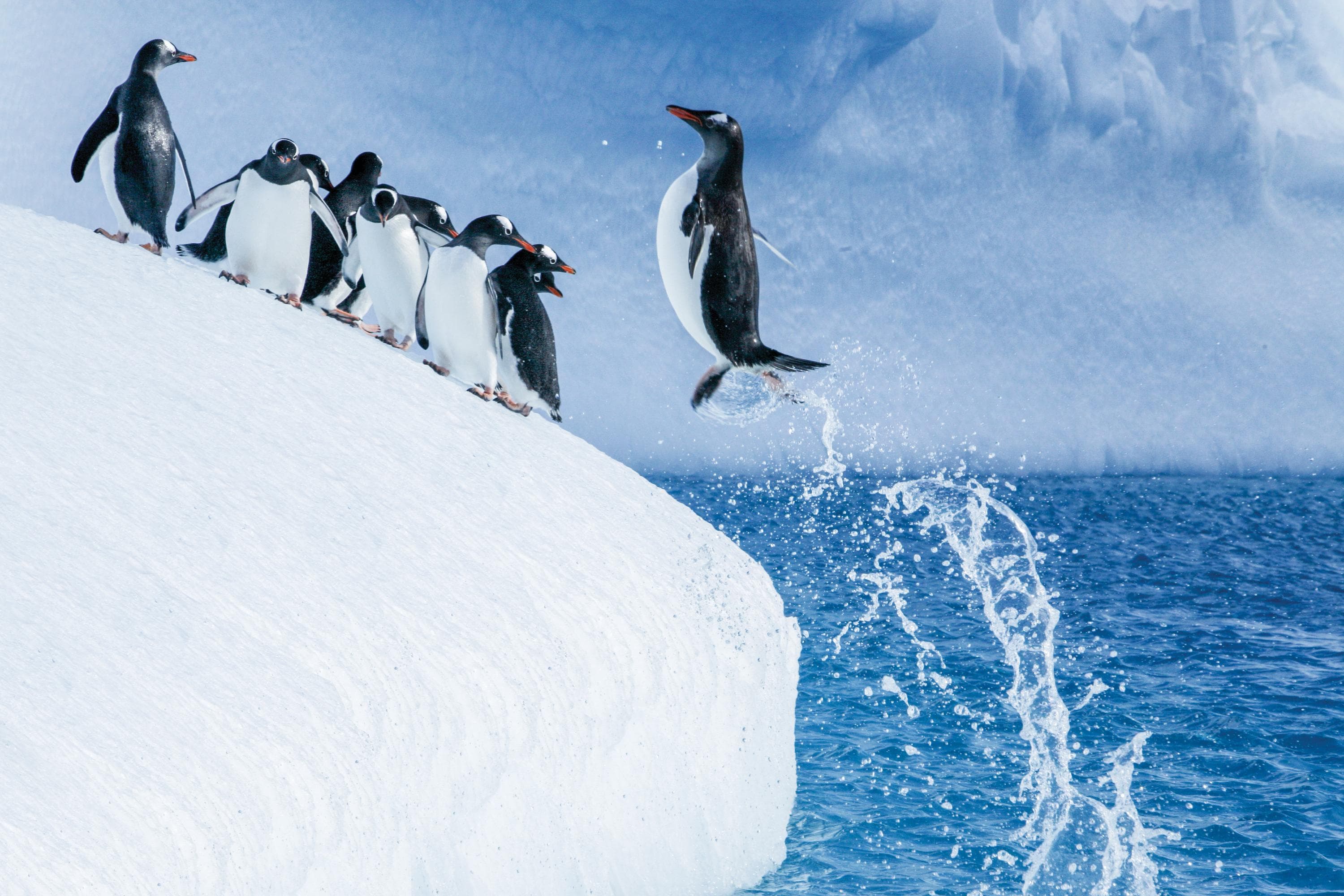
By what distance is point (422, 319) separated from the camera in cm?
421

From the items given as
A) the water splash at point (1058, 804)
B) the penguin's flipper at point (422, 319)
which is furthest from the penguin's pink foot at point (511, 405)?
the water splash at point (1058, 804)

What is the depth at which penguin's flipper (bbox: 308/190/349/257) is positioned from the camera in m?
4.45

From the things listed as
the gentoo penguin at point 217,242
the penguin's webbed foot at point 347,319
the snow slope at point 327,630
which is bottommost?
the snow slope at point 327,630

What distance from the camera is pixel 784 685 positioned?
423cm

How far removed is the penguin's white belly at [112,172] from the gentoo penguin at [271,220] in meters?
0.30

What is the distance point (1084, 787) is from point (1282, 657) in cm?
531

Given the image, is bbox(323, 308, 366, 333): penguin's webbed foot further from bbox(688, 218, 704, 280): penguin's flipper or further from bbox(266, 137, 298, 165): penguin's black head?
bbox(688, 218, 704, 280): penguin's flipper

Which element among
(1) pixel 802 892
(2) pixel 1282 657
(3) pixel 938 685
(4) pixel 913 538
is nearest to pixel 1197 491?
(4) pixel 913 538

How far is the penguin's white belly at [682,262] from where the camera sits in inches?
113

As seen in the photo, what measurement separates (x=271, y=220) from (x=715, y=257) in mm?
2056

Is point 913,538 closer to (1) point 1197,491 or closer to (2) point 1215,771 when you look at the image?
(2) point 1215,771

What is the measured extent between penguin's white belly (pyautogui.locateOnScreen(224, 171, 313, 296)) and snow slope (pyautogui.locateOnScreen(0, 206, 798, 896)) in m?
0.24

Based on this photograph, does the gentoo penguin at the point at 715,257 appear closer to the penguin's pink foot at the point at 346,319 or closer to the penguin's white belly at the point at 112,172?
the penguin's pink foot at the point at 346,319

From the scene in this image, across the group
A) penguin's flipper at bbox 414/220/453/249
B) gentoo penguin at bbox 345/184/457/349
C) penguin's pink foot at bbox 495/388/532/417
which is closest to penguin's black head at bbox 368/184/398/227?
gentoo penguin at bbox 345/184/457/349
